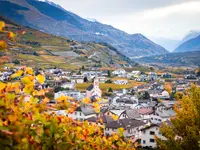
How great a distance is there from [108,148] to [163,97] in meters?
85.8

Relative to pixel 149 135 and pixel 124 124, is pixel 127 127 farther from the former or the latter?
pixel 149 135

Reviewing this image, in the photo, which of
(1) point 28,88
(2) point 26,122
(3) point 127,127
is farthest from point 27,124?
(3) point 127,127

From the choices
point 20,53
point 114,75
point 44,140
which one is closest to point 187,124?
point 44,140

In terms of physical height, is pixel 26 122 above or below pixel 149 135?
above

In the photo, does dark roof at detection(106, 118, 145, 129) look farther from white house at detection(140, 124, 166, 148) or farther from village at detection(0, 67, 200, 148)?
white house at detection(140, 124, 166, 148)

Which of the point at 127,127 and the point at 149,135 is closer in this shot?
the point at 149,135

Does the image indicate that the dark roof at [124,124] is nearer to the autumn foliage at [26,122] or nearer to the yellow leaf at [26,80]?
the autumn foliage at [26,122]

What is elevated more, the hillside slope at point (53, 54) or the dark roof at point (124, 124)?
the hillside slope at point (53, 54)

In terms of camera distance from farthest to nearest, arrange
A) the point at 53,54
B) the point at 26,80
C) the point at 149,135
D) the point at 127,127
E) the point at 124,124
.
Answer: the point at 53,54 → the point at 124,124 → the point at 127,127 → the point at 149,135 → the point at 26,80

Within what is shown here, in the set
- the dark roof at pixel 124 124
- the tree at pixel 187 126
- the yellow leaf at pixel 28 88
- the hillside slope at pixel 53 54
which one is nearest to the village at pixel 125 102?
the dark roof at pixel 124 124

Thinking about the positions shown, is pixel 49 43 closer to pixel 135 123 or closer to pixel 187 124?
pixel 135 123

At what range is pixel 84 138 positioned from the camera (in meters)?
4.87

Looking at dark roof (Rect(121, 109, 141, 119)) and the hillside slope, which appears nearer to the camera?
dark roof (Rect(121, 109, 141, 119))

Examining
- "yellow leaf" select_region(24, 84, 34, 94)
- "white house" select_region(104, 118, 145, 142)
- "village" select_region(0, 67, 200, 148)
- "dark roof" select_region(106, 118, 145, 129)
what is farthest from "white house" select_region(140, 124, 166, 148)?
"yellow leaf" select_region(24, 84, 34, 94)
